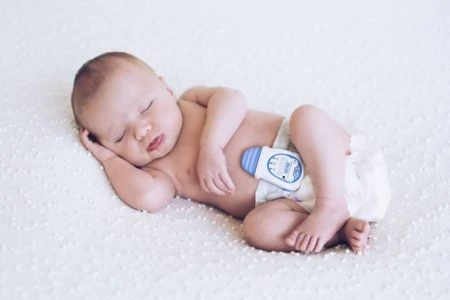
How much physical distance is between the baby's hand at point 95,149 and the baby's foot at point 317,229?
0.36 meters

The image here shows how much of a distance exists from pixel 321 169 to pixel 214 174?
7.1 inches

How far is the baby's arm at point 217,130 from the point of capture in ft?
4.02

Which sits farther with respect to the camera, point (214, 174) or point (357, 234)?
point (214, 174)

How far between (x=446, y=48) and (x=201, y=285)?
0.89m

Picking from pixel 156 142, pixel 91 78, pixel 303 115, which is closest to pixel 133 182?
pixel 156 142

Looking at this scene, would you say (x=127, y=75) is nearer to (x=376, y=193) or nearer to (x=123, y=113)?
(x=123, y=113)

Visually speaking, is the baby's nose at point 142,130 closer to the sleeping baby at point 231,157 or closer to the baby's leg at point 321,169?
the sleeping baby at point 231,157

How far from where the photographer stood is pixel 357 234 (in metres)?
1.11

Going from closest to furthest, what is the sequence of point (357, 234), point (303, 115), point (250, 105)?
point (357, 234)
point (303, 115)
point (250, 105)

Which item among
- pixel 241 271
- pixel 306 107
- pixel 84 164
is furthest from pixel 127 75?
pixel 241 271

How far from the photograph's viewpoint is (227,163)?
4.17 feet

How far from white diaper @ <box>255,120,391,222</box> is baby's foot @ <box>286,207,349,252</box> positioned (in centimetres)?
4

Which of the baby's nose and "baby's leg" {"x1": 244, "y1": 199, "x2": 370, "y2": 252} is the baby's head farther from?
"baby's leg" {"x1": 244, "y1": 199, "x2": 370, "y2": 252}

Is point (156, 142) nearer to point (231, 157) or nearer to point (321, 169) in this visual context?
point (231, 157)
